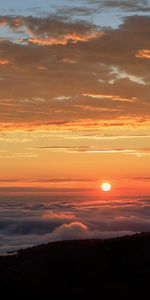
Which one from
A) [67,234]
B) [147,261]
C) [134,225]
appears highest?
[134,225]

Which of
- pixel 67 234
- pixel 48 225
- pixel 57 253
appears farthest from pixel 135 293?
pixel 48 225

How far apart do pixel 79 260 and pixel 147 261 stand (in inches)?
146

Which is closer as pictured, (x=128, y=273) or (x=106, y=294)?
(x=106, y=294)

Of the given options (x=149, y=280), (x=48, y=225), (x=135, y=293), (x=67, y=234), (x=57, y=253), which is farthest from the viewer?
(x=48, y=225)

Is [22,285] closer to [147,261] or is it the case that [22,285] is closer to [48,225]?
[147,261]

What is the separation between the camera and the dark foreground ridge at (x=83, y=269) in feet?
91.0

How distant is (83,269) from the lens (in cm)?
3184

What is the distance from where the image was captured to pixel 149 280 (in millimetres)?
28609

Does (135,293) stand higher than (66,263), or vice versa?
(66,263)

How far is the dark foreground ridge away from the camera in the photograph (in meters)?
27.7

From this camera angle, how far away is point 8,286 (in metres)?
28.6

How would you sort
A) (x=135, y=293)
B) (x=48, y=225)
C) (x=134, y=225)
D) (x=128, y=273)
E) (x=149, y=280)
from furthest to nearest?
1. (x=48, y=225)
2. (x=134, y=225)
3. (x=128, y=273)
4. (x=149, y=280)
5. (x=135, y=293)

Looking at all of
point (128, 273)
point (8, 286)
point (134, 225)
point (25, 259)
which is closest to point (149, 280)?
point (128, 273)

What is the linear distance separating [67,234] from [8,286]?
313 ft
